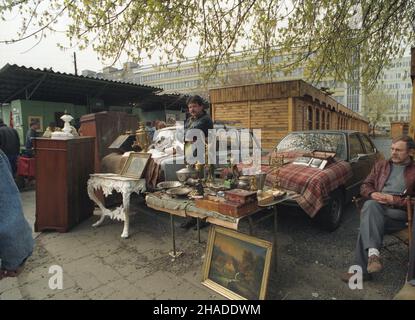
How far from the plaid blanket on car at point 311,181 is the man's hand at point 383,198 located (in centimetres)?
74

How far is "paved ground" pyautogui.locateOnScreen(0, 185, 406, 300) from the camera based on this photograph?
277 cm

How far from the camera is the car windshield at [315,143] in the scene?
16.9ft

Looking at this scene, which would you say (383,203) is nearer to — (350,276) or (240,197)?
(350,276)

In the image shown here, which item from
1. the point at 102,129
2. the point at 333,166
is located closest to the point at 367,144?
the point at 333,166

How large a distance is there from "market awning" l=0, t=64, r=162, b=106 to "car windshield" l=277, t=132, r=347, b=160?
28.3ft

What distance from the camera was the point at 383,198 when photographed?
3141mm

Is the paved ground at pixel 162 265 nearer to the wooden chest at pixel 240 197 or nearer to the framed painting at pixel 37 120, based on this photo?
the wooden chest at pixel 240 197

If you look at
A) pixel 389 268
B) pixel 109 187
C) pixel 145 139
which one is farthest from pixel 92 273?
pixel 389 268

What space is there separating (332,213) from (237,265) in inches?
97.3

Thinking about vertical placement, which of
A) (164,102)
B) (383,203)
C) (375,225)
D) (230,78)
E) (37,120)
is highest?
(230,78)

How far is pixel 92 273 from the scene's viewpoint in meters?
3.20

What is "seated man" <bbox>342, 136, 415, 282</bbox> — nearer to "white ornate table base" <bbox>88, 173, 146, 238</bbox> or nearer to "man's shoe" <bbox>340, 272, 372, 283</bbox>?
"man's shoe" <bbox>340, 272, 372, 283</bbox>

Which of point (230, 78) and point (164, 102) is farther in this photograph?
point (164, 102)
